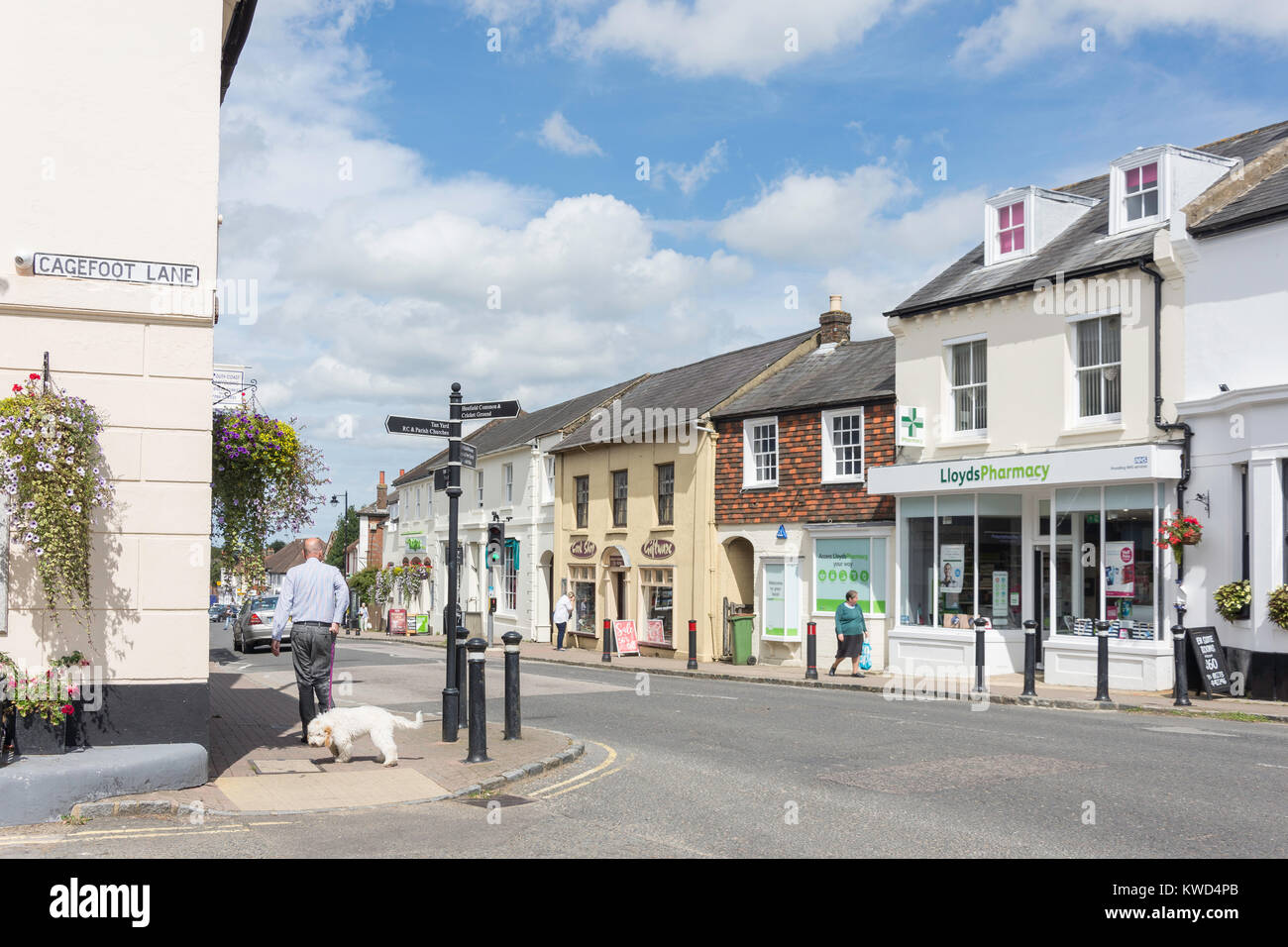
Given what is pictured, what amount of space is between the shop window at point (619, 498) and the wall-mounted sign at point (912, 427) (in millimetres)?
11480

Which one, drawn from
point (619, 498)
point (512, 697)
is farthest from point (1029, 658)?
point (619, 498)

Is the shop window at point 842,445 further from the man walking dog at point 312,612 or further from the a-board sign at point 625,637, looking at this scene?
the man walking dog at point 312,612

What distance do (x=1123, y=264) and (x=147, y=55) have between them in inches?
591

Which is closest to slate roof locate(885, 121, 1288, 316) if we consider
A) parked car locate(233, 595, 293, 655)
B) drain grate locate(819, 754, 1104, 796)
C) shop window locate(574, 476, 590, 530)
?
drain grate locate(819, 754, 1104, 796)

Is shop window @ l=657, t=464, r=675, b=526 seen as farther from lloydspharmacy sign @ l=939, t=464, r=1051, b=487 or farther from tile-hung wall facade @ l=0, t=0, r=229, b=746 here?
tile-hung wall facade @ l=0, t=0, r=229, b=746

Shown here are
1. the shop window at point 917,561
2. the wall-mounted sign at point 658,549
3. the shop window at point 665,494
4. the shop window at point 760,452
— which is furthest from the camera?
the shop window at point 665,494

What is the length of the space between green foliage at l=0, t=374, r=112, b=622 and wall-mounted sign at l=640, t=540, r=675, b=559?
21649mm

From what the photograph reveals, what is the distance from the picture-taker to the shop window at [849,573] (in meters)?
23.2

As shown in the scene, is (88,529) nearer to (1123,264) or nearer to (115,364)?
(115,364)

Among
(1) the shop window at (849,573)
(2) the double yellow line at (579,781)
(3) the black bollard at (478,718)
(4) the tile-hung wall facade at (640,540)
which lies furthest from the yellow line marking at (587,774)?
(4) the tile-hung wall facade at (640,540)

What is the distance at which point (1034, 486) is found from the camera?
19.4m

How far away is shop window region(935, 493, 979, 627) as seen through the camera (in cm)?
2086

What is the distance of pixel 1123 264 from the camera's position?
1814cm
